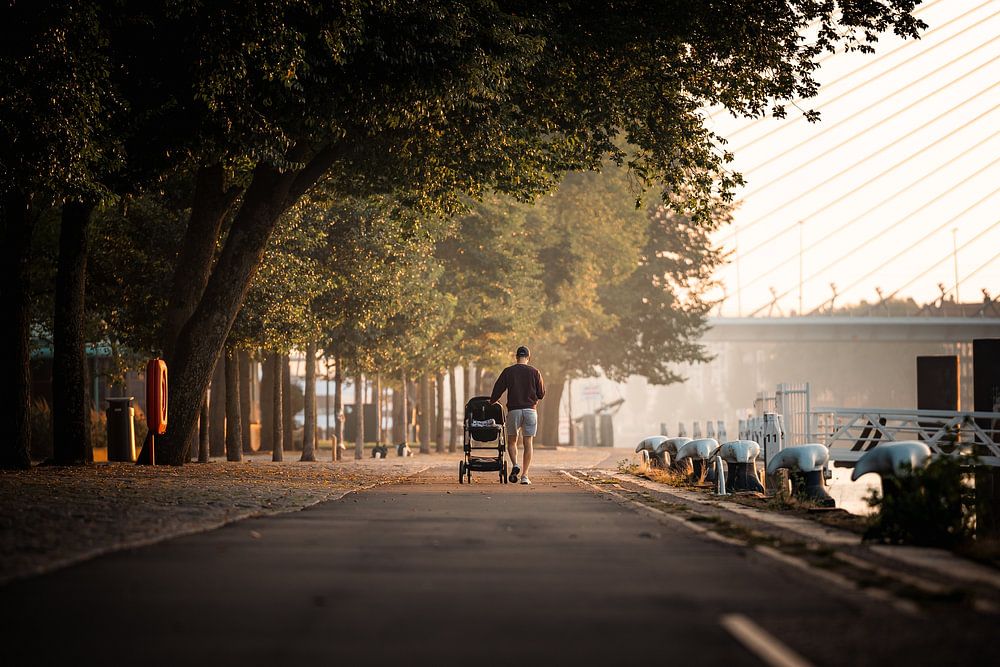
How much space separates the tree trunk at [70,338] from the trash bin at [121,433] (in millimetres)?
7646

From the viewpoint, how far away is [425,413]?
50.9 metres

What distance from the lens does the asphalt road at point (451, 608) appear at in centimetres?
593

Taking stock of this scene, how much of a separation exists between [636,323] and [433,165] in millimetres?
38967

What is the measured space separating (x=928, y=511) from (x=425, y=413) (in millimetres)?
40951

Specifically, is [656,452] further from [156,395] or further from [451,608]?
[451,608]

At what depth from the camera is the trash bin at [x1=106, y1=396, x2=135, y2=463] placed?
31.3 m

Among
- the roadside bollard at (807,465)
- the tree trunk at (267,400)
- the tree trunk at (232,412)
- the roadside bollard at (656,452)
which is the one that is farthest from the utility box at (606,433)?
the roadside bollard at (807,465)

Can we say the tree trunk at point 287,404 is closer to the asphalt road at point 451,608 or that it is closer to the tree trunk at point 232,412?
the tree trunk at point 232,412

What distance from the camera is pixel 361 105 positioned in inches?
817

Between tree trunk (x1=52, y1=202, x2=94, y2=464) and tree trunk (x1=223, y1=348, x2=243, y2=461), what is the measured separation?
818 centimetres

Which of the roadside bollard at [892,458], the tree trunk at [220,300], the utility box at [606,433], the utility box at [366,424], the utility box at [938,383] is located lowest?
the utility box at [606,433]

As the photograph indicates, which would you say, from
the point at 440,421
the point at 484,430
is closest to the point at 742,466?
the point at 484,430

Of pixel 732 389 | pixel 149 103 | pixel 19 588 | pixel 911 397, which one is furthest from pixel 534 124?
pixel 732 389

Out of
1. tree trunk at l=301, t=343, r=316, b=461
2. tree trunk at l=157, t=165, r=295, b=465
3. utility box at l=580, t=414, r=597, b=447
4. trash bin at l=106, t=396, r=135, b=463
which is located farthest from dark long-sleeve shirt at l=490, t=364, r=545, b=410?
utility box at l=580, t=414, r=597, b=447
